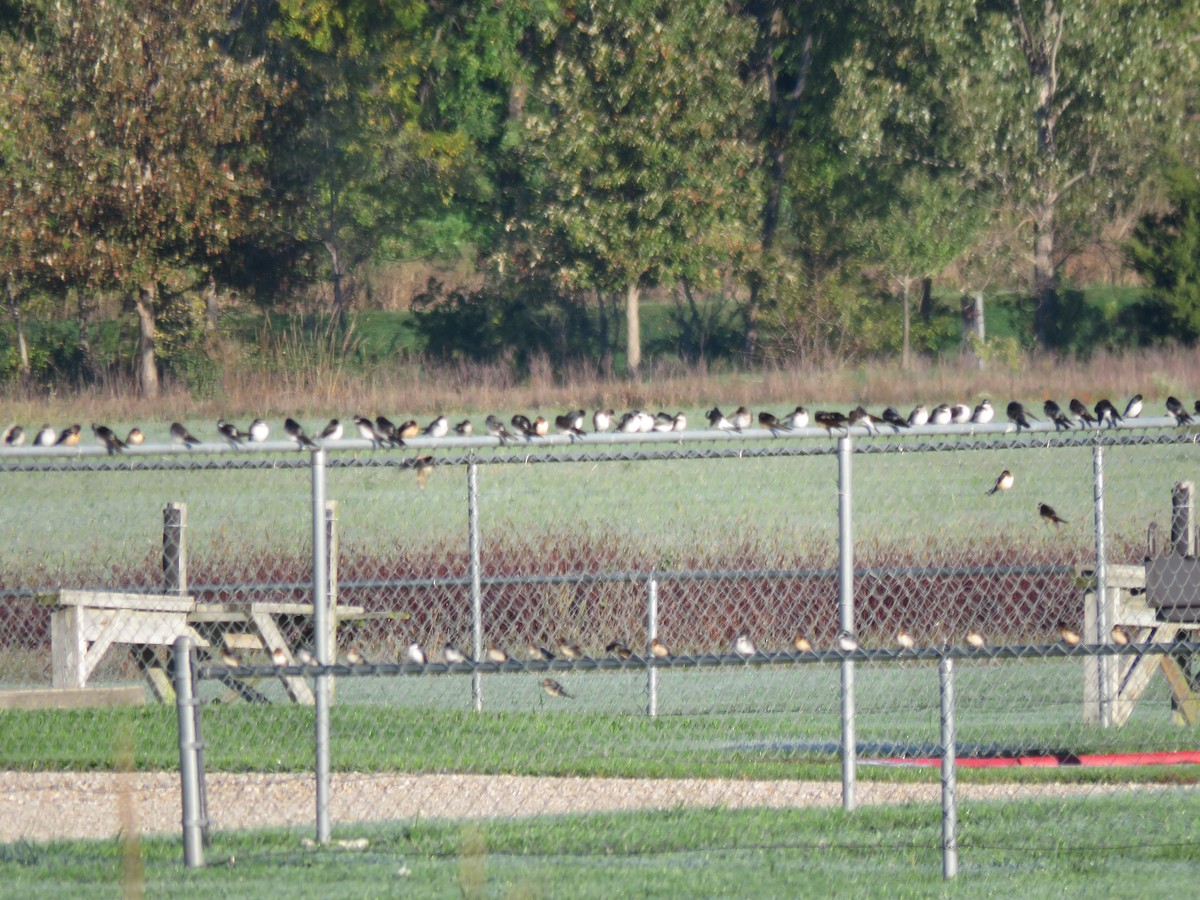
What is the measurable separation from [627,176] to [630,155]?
0.56 metres

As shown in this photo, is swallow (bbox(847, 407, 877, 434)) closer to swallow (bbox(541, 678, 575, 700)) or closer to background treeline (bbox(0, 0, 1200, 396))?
swallow (bbox(541, 678, 575, 700))

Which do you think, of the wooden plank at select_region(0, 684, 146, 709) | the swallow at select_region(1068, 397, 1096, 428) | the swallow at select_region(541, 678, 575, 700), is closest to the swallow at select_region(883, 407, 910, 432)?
the swallow at select_region(1068, 397, 1096, 428)

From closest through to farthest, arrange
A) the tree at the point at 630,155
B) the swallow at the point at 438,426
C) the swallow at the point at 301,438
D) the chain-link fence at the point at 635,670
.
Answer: the chain-link fence at the point at 635,670
the swallow at the point at 301,438
the swallow at the point at 438,426
the tree at the point at 630,155

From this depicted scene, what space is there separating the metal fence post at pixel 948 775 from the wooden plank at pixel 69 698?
549 centimetres

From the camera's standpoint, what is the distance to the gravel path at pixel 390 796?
824 cm

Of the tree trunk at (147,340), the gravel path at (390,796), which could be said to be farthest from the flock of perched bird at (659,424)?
the tree trunk at (147,340)

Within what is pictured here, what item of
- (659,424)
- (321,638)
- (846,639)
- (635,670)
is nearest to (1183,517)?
(659,424)

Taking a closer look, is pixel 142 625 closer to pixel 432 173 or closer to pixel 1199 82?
pixel 432 173

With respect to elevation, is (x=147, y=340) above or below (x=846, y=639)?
above

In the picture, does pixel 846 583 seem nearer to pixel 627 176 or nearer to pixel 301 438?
pixel 301 438

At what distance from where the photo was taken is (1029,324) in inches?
1467

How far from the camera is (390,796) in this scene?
8695mm

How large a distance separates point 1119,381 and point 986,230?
8435mm

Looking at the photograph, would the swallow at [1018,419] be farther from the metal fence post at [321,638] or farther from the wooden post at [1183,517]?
the metal fence post at [321,638]
